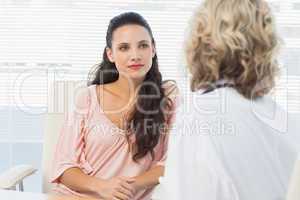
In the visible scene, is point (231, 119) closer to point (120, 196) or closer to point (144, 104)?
point (120, 196)

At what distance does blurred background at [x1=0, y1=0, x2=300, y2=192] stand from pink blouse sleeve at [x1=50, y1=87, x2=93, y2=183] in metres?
0.93

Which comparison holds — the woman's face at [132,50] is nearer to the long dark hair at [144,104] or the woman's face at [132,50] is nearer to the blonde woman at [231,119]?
the long dark hair at [144,104]

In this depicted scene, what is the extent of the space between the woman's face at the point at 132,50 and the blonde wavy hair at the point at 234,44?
82 centimetres

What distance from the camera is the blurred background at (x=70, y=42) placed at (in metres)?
3.10

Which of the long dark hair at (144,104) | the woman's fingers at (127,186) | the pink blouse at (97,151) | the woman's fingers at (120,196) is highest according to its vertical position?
the long dark hair at (144,104)

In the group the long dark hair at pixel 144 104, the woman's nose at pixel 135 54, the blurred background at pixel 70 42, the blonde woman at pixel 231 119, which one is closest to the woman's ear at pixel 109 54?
the long dark hair at pixel 144 104

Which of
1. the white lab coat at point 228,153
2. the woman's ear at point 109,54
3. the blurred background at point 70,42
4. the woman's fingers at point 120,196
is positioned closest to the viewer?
the white lab coat at point 228,153

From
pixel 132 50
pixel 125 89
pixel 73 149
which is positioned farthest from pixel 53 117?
pixel 132 50

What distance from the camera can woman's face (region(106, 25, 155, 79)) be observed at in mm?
2230

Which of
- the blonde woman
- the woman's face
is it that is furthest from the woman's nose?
the blonde woman

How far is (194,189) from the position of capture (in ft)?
4.37

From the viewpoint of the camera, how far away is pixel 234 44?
1335mm

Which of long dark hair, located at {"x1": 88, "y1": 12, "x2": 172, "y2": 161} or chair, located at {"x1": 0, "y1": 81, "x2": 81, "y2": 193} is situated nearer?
long dark hair, located at {"x1": 88, "y1": 12, "x2": 172, "y2": 161}

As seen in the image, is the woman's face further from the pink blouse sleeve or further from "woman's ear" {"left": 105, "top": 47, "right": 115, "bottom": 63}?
the pink blouse sleeve
